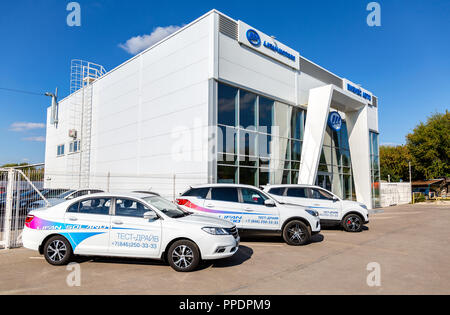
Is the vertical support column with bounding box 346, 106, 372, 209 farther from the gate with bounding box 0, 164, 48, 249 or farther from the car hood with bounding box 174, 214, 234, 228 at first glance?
the gate with bounding box 0, 164, 48, 249

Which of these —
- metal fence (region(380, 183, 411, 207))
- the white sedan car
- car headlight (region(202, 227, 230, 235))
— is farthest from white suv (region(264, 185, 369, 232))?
metal fence (region(380, 183, 411, 207))

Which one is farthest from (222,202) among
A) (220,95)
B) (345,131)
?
(345,131)

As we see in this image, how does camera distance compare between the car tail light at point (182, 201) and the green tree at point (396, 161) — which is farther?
the green tree at point (396, 161)

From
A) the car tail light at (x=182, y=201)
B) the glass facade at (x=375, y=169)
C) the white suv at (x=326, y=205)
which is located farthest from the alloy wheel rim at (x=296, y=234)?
the glass facade at (x=375, y=169)

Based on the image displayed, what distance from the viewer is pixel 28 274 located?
6.18 meters

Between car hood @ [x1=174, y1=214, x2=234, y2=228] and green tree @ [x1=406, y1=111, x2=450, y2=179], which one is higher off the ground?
green tree @ [x1=406, y1=111, x2=450, y2=179]

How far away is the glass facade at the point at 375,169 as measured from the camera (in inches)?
1115

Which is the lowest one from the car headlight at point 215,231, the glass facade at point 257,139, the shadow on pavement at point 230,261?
the shadow on pavement at point 230,261

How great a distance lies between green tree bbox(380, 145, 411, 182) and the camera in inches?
2140

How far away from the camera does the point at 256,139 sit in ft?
57.7

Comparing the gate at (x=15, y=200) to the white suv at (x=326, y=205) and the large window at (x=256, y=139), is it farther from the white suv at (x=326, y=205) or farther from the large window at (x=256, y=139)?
the large window at (x=256, y=139)

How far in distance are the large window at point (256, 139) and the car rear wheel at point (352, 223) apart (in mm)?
5859

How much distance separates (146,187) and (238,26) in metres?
10.3

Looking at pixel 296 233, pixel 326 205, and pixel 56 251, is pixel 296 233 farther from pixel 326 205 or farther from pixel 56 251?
pixel 56 251
